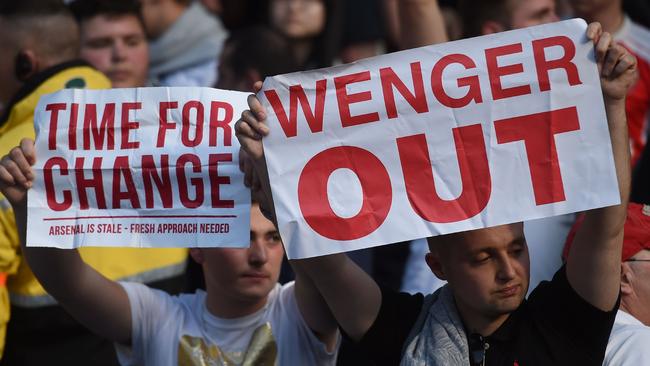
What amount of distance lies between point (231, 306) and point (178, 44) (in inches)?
137

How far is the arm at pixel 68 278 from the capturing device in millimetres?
3785

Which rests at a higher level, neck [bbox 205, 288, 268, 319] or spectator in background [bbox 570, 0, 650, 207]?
spectator in background [bbox 570, 0, 650, 207]

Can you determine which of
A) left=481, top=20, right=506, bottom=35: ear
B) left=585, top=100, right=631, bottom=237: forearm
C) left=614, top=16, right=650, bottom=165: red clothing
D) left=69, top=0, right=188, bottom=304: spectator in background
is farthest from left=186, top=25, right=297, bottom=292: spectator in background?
left=585, top=100, right=631, bottom=237: forearm

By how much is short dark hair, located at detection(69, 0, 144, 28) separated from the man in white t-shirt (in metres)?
2.04

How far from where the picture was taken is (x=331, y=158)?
346 centimetres

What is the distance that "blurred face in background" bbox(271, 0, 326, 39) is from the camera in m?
7.59

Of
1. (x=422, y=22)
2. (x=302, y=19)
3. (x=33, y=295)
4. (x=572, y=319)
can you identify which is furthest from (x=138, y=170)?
(x=302, y=19)

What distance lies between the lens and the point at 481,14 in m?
5.85

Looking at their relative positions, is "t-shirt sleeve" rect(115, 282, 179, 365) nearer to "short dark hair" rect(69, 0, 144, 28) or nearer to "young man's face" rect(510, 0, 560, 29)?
"short dark hair" rect(69, 0, 144, 28)

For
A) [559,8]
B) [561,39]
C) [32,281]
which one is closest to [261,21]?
[559,8]

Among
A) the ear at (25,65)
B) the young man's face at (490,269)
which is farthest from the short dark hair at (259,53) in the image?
the young man's face at (490,269)

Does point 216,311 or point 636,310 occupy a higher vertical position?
point 216,311

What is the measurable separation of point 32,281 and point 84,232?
90cm

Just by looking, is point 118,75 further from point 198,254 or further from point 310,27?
point 310,27
